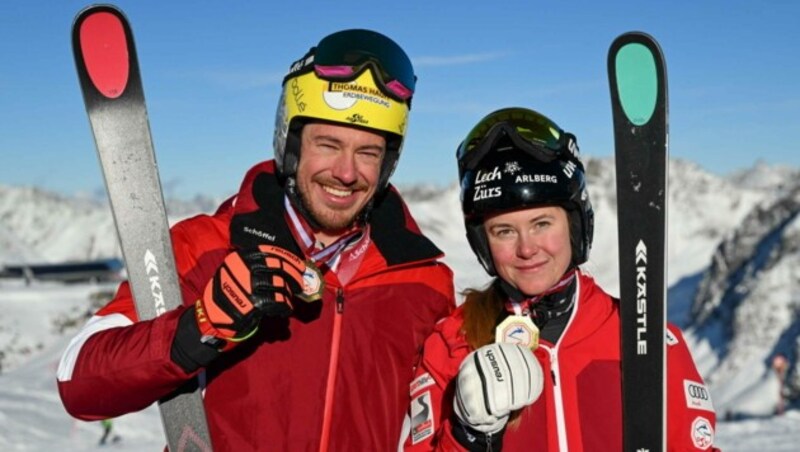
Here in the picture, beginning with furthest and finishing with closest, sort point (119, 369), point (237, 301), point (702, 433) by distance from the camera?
point (702, 433), point (119, 369), point (237, 301)

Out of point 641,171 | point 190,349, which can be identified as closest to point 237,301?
point 190,349

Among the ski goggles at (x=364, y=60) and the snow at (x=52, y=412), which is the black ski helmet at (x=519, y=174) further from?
the snow at (x=52, y=412)

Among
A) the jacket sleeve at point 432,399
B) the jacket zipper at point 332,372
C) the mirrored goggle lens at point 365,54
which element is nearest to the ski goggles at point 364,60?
the mirrored goggle lens at point 365,54

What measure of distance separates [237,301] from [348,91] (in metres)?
1.17

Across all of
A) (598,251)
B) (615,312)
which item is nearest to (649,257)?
(615,312)

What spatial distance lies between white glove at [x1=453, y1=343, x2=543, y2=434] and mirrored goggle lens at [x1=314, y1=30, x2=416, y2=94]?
1.32m

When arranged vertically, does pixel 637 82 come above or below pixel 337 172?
above

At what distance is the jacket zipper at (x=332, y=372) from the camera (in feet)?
11.1

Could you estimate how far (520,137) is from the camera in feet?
11.7

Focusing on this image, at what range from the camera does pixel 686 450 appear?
3.31 m

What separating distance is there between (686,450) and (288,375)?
5.16ft

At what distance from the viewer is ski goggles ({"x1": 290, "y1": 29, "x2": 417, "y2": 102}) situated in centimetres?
369

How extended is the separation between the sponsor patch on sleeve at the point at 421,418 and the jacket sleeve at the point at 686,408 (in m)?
0.95

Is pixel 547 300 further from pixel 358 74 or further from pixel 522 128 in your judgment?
pixel 358 74
